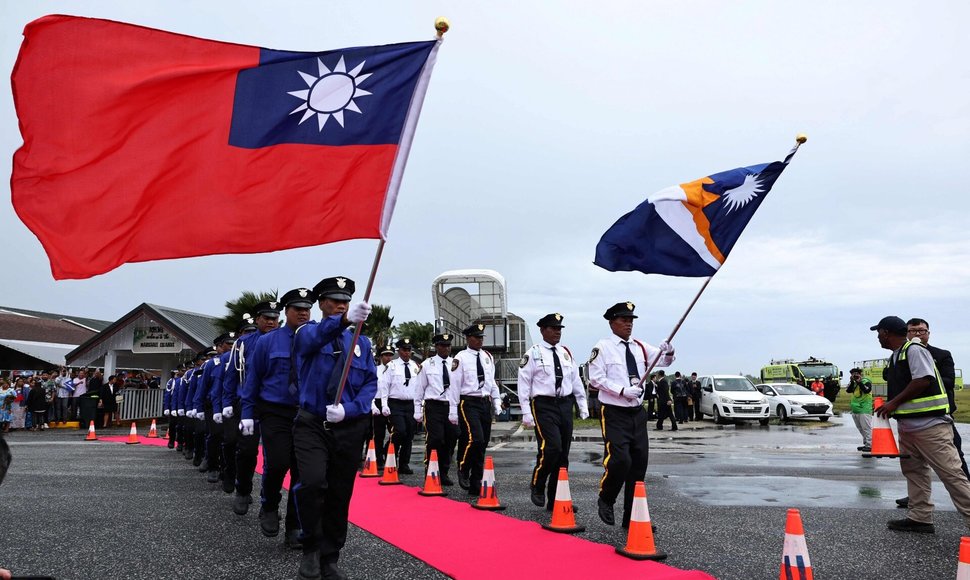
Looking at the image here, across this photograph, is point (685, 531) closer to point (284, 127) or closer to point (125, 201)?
point (284, 127)

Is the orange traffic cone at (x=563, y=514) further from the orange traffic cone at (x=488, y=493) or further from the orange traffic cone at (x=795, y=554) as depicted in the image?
the orange traffic cone at (x=795, y=554)

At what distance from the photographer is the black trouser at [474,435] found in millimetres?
9008

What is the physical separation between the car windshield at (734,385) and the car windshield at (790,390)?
5.42ft

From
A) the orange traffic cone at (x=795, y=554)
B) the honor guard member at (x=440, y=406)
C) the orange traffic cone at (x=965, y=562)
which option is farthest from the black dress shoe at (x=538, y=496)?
the orange traffic cone at (x=965, y=562)

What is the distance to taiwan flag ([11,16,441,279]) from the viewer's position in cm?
447

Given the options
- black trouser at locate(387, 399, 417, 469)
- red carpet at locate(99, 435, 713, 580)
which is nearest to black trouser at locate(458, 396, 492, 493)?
red carpet at locate(99, 435, 713, 580)

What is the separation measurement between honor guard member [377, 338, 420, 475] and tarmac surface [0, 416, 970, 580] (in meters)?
0.80

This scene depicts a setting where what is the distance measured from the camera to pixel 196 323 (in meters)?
30.2

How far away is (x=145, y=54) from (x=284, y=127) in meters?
0.98

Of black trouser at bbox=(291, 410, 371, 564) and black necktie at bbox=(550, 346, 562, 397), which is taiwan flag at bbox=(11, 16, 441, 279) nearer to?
black trouser at bbox=(291, 410, 371, 564)

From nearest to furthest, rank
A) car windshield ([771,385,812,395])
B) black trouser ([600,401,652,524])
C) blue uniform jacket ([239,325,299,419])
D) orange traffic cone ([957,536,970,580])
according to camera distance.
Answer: orange traffic cone ([957,536,970,580])
blue uniform jacket ([239,325,299,419])
black trouser ([600,401,652,524])
car windshield ([771,385,812,395])

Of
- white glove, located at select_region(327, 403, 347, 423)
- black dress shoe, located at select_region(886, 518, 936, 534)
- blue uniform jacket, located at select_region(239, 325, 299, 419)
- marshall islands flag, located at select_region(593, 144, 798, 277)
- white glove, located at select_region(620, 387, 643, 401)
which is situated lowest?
black dress shoe, located at select_region(886, 518, 936, 534)

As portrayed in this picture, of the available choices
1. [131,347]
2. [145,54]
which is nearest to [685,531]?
[145,54]

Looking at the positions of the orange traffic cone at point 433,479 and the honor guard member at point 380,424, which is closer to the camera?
the orange traffic cone at point 433,479
